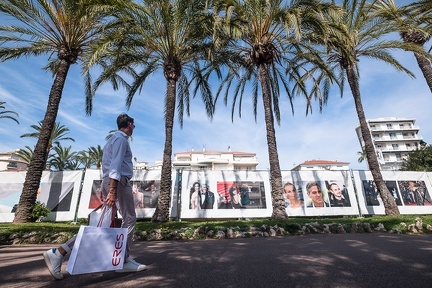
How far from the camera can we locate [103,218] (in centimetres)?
269

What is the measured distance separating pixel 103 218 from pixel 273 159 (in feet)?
26.8

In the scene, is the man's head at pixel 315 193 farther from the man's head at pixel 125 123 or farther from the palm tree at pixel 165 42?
the man's head at pixel 125 123

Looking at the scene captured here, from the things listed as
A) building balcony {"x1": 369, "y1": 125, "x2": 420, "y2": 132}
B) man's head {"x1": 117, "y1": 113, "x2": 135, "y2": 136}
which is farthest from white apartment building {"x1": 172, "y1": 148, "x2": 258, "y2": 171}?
man's head {"x1": 117, "y1": 113, "x2": 135, "y2": 136}

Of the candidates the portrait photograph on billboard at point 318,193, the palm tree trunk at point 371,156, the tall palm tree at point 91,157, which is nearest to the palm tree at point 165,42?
the portrait photograph on billboard at point 318,193

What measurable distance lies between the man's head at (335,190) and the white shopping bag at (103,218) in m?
10.5

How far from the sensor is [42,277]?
2.80 metres

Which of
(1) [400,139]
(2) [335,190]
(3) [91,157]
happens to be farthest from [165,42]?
(1) [400,139]

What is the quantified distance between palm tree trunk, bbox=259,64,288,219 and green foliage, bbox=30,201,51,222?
900 centimetres

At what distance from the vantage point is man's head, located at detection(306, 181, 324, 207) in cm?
1057

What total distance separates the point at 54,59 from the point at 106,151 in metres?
12.9

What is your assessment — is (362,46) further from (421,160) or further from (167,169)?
(421,160)

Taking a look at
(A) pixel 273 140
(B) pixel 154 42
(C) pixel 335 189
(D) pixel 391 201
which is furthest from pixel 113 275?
(D) pixel 391 201

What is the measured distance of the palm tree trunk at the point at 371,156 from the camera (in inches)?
399

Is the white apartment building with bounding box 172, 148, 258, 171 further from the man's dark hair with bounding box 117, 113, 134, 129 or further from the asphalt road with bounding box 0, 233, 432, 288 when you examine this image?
the man's dark hair with bounding box 117, 113, 134, 129
